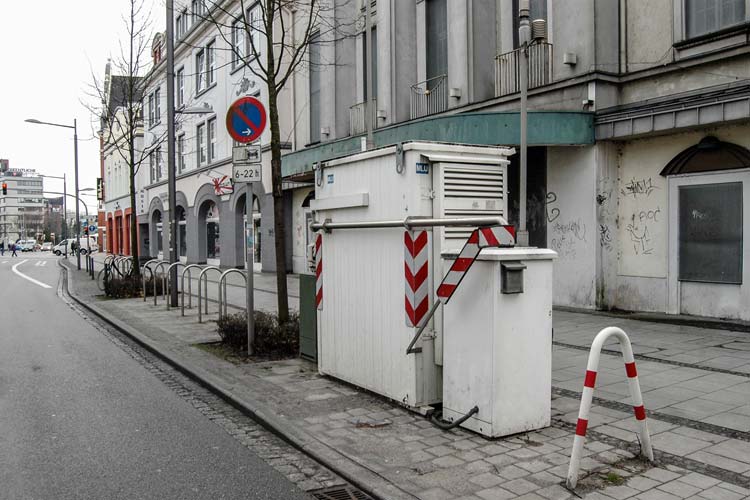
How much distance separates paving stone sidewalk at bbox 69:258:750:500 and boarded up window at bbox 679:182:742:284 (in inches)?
154

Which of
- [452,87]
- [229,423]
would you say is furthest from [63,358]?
[452,87]

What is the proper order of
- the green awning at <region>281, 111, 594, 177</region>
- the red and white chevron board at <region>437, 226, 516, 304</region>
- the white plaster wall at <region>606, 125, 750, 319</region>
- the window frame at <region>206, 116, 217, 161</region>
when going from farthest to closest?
1. the window frame at <region>206, 116, 217, 161</region>
2. the green awning at <region>281, 111, 594, 177</region>
3. the white plaster wall at <region>606, 125, 750, 319</region>
4. the red and white chevron board at <region>437, 226, 516, 304</region>

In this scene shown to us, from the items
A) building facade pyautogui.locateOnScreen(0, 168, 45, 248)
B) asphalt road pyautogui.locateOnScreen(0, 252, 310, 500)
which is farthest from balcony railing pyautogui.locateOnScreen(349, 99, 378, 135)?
building facade pyautogui.locateOnScreen(0, 168, 45, 248)

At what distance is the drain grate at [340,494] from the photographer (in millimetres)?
4227

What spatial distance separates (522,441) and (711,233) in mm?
7717

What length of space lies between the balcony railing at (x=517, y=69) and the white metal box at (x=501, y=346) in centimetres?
876

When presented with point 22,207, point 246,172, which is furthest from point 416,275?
point 22,207

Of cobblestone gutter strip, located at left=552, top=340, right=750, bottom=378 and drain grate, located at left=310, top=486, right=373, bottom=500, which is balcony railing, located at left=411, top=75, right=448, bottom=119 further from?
drain grate, located at left=310, top=486, right=373, bottom=500

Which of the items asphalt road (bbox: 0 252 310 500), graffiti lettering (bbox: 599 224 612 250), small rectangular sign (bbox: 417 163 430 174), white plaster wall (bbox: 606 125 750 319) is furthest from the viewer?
graffiti lettering (bbox: 599 224 612 250)

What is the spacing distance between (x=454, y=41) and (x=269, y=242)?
12198 mm

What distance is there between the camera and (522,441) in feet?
16.5

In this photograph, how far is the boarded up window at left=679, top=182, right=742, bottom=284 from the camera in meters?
10.7

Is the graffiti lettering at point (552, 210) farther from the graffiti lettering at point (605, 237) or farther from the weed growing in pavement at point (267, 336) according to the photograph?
the weed growing in pavement at point (267, 336)

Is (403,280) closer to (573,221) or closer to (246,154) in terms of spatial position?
(246,154)
